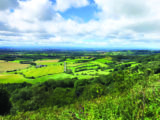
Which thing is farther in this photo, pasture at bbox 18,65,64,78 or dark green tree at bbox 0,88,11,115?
pasture at bbox 18,65,64,78

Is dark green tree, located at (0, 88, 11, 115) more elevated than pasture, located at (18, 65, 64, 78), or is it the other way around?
dark green tree, located at (0, 88, 11, 115)

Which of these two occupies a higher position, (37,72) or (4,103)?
(4,103)

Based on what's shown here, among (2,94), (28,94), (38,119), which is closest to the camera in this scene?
(38,119)

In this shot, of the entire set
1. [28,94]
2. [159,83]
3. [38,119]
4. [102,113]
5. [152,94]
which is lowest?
[28,94]

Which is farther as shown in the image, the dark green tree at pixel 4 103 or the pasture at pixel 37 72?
the pasture at pixel 37 72

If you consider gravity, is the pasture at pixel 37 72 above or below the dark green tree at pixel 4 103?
below

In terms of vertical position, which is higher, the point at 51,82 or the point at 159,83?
the point at 159,83

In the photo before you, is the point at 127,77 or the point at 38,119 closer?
the point at 127,77

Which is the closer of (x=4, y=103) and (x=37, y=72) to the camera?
(x=4, y=103)

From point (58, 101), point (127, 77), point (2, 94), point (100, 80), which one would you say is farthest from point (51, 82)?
point (127, 77)

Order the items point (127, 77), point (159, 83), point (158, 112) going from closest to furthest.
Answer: point (158, 112) < point (159, 83) < point (127, 77)

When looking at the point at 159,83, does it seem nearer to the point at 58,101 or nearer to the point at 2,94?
the point at 2,94
